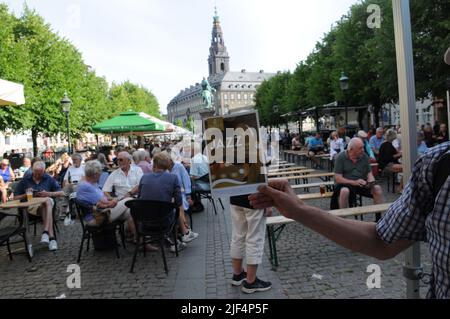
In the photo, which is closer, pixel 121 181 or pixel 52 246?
pixel 52 246

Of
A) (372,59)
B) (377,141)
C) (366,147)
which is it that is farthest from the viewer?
(372,59)

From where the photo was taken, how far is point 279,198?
5.33 feet

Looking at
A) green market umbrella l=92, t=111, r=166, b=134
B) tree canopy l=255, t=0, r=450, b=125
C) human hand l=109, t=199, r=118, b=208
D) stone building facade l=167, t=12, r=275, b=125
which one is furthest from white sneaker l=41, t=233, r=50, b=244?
stone building facade l=167, t=12, r=275, b=125

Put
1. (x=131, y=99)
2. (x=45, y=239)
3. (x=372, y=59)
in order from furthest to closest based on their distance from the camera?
(x=131, y=99) < (x=372, y=59) < (x=45, y=239)

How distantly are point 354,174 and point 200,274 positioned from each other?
3.27 meters

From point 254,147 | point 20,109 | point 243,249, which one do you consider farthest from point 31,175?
point 20,109

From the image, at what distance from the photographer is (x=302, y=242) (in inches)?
260

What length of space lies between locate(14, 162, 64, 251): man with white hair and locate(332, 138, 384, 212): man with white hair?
16.1 feet

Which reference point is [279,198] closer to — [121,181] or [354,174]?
[354,174]

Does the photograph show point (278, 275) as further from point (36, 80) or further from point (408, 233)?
point (36, 80)

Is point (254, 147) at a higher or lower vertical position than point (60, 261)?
higher

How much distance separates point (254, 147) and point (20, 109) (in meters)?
22.6

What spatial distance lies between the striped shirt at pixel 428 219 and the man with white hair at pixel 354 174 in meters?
5.54

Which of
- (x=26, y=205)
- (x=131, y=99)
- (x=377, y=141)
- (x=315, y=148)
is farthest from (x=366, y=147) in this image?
(x=131, y=99)
